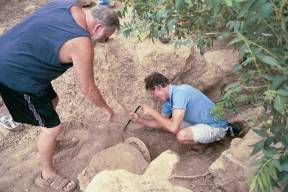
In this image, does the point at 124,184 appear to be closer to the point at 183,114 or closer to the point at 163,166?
the point at 163,166

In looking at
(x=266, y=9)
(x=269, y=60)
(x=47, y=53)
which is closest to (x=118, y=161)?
(x=47, y=53)

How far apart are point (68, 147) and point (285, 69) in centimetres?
263

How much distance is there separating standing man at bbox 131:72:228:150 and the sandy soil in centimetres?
17

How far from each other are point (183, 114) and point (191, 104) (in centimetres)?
14

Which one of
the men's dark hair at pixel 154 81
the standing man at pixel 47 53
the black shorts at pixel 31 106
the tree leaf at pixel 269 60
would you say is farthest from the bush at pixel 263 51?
the men's dark hair at pixel 154 81

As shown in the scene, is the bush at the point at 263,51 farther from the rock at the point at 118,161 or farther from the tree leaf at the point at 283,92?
the rock at the point at 118,161

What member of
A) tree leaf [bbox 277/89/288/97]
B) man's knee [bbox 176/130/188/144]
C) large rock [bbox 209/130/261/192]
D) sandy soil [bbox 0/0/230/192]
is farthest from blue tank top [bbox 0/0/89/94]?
tree leaf [bbox 277/89/288/97]

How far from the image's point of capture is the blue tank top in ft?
9.66

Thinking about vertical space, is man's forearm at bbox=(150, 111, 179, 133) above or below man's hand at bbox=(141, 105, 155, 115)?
below

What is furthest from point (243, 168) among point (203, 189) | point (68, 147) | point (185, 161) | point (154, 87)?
point (68, 147)

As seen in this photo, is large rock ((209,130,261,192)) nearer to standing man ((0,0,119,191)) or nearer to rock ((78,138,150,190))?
rock ((78,138,150,190))

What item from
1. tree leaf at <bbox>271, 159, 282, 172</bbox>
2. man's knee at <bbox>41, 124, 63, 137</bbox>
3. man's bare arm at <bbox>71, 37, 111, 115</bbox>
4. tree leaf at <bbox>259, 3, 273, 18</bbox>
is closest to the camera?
tree leaf at <bbox>259, 3, 273, 18</bbox>

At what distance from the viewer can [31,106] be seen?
3236 millimetres

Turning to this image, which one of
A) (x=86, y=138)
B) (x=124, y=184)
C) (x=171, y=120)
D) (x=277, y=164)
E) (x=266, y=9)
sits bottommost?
(x=86, y=138)
